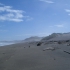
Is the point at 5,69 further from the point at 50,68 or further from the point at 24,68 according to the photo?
the point at 50,68

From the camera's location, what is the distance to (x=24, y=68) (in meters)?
5.07

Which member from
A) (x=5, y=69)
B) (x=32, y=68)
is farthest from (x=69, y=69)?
(x=5, y=69)

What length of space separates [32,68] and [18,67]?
497mm

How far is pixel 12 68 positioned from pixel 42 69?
3.30 ft

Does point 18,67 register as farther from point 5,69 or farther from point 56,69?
point 56,69

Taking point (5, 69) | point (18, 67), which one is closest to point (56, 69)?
point (18, 67)

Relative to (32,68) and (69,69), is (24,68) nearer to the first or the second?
(32,68)

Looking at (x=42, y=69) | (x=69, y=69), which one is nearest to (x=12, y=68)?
(x=42, y=69)

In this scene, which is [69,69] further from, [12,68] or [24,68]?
[12,68]

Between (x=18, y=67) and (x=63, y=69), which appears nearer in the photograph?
(x=63, y=69)

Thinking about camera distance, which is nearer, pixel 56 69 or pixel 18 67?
pixel 56 69

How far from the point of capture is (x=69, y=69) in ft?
15.8

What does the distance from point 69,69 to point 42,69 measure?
852 millimetres

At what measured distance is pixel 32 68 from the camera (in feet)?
16.6
